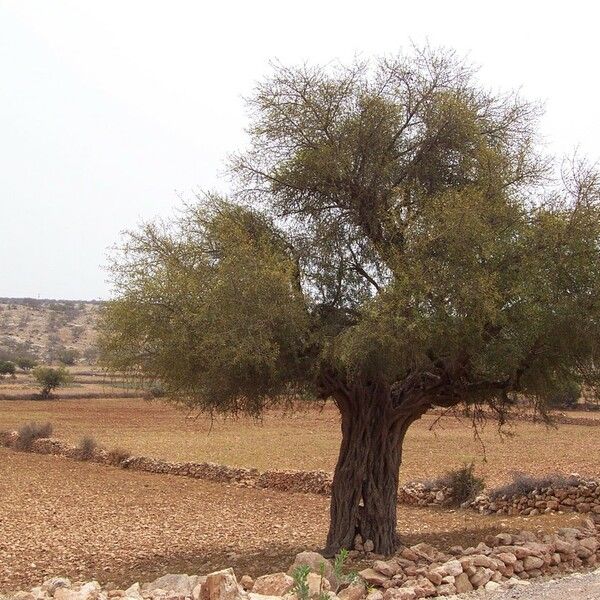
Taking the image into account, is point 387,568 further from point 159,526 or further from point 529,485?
point 529,485

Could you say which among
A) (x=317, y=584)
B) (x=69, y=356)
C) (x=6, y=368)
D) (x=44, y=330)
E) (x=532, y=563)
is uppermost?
(x=44, y=330)

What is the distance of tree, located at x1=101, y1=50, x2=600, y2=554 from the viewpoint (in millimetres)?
12922

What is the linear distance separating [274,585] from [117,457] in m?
23.8

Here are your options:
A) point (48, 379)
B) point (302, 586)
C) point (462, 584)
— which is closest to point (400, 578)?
point (462, 584)

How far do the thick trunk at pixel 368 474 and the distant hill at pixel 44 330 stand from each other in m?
91.4

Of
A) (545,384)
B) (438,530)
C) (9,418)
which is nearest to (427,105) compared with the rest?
(545,384)

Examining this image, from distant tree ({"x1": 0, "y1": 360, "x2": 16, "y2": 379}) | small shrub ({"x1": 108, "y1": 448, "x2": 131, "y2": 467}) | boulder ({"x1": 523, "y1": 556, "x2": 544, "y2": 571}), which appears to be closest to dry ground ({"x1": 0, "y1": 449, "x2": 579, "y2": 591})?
small shrub ({"x1": 108, "y1": 448, "x2": 131, "y2": 467})

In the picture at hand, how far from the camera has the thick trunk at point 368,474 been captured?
15.2 meters

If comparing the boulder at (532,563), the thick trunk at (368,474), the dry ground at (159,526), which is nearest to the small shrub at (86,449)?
the dry ground at (159,526)

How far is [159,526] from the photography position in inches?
803

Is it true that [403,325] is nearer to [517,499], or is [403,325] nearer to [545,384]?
[545,384]

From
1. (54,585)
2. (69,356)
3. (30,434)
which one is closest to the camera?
(54,585)

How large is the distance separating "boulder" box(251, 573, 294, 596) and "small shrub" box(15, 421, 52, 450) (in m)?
30.0

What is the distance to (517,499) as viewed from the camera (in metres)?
21.4
